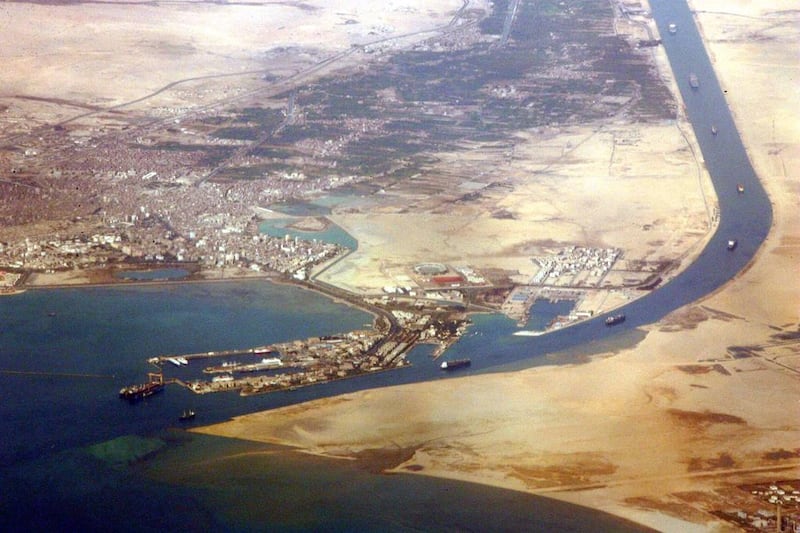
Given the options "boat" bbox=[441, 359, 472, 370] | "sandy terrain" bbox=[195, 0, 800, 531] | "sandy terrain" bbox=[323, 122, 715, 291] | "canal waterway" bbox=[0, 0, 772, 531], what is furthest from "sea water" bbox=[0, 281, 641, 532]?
"sandy terrain" bbox=[323, 122, 715, 291]

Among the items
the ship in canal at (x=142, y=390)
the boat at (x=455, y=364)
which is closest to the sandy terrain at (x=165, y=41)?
the ship in canal at (x=142, y=390)

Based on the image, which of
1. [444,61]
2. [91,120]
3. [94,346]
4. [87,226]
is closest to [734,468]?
[94,346]

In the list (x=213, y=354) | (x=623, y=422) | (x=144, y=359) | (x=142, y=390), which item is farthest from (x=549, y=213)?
(x=142, y=390)

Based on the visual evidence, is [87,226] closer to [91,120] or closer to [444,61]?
[91,120]

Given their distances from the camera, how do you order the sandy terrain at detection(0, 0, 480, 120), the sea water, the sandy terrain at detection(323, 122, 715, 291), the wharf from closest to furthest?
the sea water < the wharf < the sandy terrain at detection(323, 122, 715, 291) < the sandy terrain at detection(0, 0, 480, 120)

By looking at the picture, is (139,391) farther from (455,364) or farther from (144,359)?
(455,364)

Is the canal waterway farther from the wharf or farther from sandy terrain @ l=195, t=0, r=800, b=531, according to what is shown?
sandy terrain @ l=195, t=0, r=800, b=531

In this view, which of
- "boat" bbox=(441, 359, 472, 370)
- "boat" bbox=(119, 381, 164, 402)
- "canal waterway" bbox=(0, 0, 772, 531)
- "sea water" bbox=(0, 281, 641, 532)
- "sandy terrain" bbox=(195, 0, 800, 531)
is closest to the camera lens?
"sea water" bbox=(0, 281, 641, 532)
